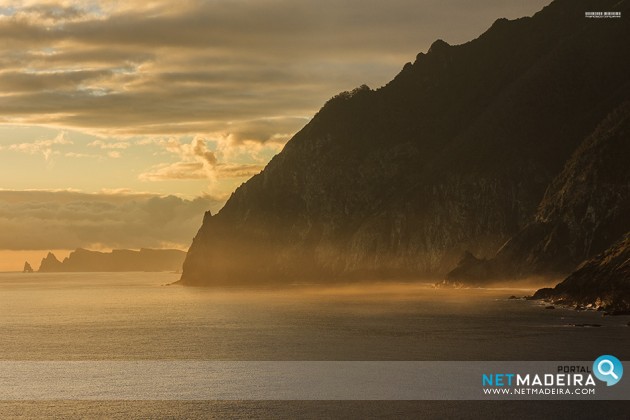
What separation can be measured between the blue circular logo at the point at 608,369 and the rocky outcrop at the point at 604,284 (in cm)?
4851

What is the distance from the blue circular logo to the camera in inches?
2852

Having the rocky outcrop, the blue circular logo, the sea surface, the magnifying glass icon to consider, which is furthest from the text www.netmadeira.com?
the rocky outcrop

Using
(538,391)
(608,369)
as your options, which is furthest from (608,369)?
(538,391)

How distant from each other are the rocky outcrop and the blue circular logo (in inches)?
1910

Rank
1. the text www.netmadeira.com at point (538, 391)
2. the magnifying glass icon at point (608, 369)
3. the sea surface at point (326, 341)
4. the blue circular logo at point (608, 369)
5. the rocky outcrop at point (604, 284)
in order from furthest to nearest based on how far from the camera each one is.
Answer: the rocky outcrop at point (604, 284) → the magnifying glass icon at point (608, 369) → the blue circular logo at point (608, 369) → the text www.netmadeira.com at point (538, 391) → the sea surface at point (326, 341)

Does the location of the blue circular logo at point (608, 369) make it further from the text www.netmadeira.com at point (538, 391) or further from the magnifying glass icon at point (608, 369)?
the text www.netmadeira.com at point (538, 391)

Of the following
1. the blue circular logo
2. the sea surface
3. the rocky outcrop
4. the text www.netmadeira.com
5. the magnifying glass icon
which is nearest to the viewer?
the sea surface

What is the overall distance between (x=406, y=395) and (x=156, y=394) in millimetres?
21300

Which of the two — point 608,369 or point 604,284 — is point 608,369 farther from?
point 604,284

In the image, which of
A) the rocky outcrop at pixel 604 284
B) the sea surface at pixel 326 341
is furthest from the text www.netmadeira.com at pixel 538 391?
the rocky outcrop at pixel 604 284

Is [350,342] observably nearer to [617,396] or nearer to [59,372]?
[59,372]

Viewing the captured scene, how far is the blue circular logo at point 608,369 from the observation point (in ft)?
238

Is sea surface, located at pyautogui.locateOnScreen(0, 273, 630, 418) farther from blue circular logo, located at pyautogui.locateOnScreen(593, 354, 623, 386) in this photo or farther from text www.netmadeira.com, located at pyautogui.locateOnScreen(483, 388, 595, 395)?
→ text www.netmadeira.com, located at pyautogui.locateOnScreen(483, 388, 595, 395)

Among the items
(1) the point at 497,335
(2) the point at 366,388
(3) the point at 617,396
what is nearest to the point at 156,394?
(2) the point at 366,388
